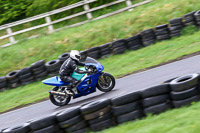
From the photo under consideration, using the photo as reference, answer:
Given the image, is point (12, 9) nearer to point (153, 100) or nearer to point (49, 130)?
point (49, 130)

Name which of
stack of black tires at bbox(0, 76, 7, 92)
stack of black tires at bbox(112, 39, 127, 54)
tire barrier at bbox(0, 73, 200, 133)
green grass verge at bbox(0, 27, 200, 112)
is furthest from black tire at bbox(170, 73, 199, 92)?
stack of black tires at bbox(0, 76, 7, 92)

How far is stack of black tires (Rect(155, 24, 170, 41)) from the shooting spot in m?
16.6

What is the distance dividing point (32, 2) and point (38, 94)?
12.7 meters

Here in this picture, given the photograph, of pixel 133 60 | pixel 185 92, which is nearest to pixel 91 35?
pixel 133 60

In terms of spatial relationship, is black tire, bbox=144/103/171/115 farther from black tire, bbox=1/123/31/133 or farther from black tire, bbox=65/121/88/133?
black tire, bbox=1/123/31/133

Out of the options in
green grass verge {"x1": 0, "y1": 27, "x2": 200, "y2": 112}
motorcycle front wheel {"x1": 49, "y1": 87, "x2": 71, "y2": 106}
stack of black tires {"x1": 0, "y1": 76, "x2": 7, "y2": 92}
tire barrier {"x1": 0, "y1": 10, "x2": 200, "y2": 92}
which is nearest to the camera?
motorcycle front wheel {"x1": 49, "y1": 87, "x2": 71, "y2": 106}

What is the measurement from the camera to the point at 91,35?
763 inches

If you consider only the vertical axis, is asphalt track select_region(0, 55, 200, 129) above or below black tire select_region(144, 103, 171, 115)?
below

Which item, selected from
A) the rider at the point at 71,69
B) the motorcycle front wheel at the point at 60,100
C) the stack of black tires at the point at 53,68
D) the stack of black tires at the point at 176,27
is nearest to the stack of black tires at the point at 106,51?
the stack of black tires at the point at 53,68

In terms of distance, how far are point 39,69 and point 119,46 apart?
13.6 ft

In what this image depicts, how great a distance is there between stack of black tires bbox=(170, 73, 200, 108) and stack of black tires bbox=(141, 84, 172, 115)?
0.57 ft

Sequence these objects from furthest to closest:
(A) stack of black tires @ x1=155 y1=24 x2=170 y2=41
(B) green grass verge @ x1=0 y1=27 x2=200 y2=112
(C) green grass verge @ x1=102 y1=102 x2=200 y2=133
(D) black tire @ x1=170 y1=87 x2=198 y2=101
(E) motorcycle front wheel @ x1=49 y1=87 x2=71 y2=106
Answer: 1. (A) stack of black tires @ x1=155 y1=24 x2=170 y2=41
2. (B) green grass verge @ x1=0 y1=27 x2=200 y2=112
3. (E) motorcycle front wheel @ x1=49 y1=87 x2=71 y2=106
4. (D) black tire @ x1=170 y1=87 x2=198 y2=101
5. (C) green grass verge @ x1=102 y1=102 x2=200 y2=133

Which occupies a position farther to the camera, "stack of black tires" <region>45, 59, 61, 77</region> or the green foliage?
the green foliage

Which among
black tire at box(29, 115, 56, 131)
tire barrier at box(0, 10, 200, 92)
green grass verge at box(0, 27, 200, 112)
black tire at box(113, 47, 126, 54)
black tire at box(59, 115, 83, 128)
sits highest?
black tire at box(29, 115, 56, 131)
